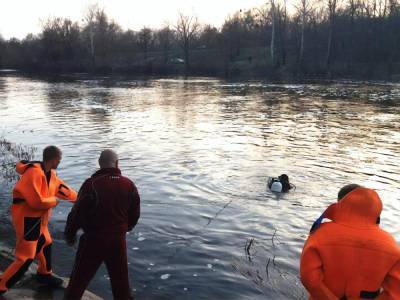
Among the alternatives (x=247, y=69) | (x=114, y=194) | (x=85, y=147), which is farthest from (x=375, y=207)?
(x=247, y=69)

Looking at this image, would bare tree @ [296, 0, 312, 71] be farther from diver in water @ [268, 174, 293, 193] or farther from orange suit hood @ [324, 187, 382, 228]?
orange suit hood @ [324, 187, 382, 228]

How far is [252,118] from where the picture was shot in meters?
25.9

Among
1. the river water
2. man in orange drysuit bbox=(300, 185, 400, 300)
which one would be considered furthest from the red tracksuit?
man in orange drysuit bbox=(300, 185, 400, 300)

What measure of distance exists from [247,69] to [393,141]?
52.1 m

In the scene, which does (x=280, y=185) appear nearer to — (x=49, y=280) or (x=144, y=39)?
(x=49, y=280)

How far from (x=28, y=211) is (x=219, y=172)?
29.4ft

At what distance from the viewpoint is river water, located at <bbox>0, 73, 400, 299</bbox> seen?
304 inches

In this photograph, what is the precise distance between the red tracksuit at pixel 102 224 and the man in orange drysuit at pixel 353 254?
206 cm

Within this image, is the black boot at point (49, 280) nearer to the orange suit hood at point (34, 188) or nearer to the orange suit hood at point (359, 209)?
the orange suit hood at point (34, 188)

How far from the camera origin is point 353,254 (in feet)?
11.9

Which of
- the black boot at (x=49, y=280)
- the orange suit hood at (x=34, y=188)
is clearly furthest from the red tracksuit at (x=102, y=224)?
the black boot at (x=49, y=280)

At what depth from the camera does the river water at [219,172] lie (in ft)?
25.4

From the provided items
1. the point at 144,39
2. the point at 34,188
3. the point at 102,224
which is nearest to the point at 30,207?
the point at 34,188

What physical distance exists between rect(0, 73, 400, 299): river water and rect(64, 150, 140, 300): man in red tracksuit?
6.42 feet
